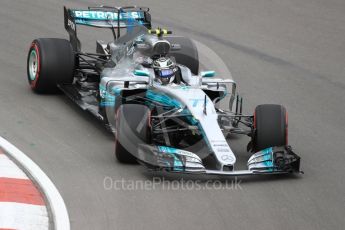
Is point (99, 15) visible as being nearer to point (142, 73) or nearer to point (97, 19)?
point (97, 19)

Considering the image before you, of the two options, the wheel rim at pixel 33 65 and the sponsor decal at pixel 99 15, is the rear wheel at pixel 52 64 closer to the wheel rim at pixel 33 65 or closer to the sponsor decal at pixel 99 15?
the wheel rim at pixel 33 65

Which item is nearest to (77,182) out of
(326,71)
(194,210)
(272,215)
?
(194,210)

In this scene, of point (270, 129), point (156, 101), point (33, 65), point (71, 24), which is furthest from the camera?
point (71, 24)

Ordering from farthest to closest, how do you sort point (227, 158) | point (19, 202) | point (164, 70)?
point (164, 70) → point (227, 158) → point (19, 202)

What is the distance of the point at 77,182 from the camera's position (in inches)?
371

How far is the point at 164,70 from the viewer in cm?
1102

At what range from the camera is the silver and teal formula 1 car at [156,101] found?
31.6 feet

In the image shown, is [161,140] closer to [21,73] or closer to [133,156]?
[133,156]

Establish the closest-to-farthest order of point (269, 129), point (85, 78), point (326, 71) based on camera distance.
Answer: point (269, 129) < point (85, 78) < point (326, 71)

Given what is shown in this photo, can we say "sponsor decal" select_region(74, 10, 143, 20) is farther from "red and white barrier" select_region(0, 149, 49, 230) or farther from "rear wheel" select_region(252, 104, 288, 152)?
"red and white barrier" select_region(0, 149, 49, 230)

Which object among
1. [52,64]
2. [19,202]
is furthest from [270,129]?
[52,64]

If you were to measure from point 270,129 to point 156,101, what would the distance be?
1.52 meters

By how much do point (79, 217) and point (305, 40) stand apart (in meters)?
9.63

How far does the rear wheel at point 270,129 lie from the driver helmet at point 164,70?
4.43 ft
